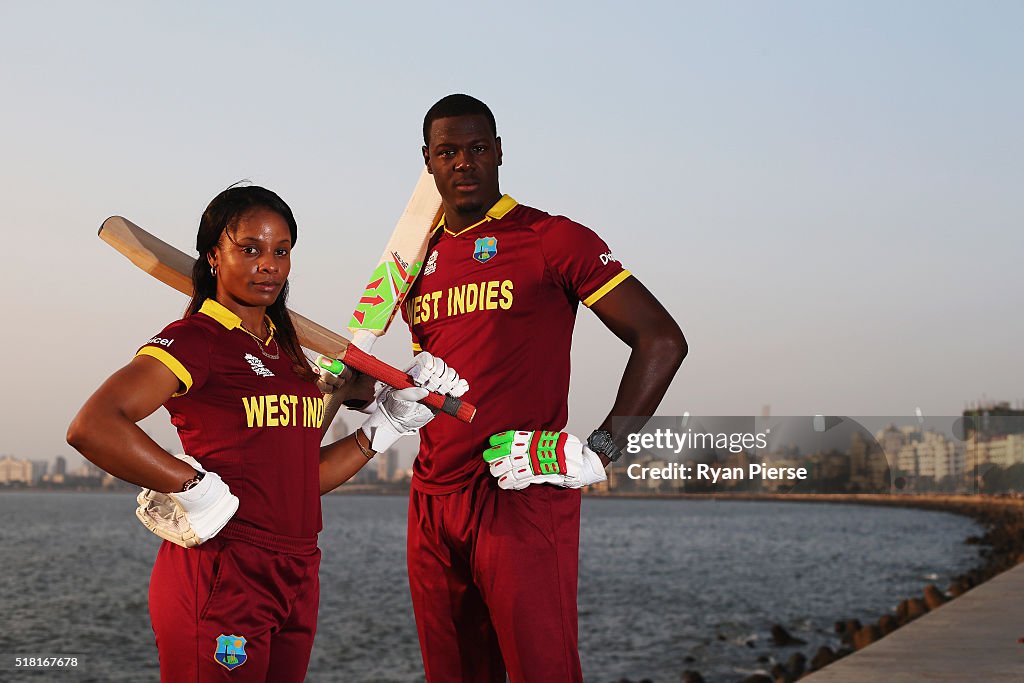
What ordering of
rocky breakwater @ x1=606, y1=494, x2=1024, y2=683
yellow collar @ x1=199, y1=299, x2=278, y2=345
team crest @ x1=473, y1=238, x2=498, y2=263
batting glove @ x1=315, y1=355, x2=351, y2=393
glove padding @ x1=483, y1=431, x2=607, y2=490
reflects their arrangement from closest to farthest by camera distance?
1. yellow collar @ x1=199, y1=299, x2=278, y2=345
2. glove padding @ x1=483, y1=431, x2=607, y2=490
3. batting glove @ x1=315, y1=355, x2=351, y2=393
4. team crest @ x1=473, y1=238, x2=498, y2=263
5. rocky breakwater @ x1=606, y1=494, x2=1024, y2=683

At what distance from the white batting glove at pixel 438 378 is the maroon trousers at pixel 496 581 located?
314 mm

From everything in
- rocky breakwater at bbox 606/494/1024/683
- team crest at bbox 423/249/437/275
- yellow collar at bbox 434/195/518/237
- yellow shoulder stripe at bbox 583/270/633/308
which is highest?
yellow collar at bbox 434/195/518/237

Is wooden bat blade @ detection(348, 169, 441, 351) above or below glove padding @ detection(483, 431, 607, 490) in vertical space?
above

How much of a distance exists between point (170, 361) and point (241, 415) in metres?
0.24

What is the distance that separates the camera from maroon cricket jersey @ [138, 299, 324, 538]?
2957mm

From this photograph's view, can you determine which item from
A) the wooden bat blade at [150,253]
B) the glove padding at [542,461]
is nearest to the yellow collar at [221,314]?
the wooden bat blade at [150,253]

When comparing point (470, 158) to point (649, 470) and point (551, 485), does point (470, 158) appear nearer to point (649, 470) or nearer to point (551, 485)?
point (551, 485)

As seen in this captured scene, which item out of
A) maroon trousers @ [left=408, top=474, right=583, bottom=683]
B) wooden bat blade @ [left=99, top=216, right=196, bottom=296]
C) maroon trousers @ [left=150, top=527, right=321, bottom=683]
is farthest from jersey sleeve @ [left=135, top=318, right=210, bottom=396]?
maroon trousers @ [left=408, top=474, right=583, bottom=683]

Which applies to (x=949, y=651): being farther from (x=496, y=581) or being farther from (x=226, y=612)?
(x=226, y=612)

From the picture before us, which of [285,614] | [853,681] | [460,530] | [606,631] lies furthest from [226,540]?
[606,631]

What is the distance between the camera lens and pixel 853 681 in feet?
21.1

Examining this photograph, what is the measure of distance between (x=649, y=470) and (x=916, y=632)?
389 cm

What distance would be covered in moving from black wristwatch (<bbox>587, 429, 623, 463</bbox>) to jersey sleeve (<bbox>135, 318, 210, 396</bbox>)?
1265 millimetres

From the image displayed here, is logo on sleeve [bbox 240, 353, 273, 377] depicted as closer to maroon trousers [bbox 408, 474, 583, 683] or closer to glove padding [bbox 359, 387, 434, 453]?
glove padding [bbox 359, 387, 434, 453]
